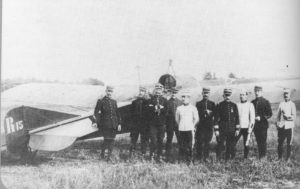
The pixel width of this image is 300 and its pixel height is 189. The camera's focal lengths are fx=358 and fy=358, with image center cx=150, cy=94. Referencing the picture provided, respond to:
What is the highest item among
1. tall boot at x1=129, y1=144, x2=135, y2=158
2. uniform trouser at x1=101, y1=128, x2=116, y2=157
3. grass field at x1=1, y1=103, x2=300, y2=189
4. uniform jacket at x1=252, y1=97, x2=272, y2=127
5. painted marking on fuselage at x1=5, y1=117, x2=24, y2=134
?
uniform jacket at x1=252, y1=97, x2=272, y2=127

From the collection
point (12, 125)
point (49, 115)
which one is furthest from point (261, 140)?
point (12, 125)

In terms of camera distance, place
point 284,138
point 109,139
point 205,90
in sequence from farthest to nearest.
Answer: point 109,139 < point 205,90 < point 284,138

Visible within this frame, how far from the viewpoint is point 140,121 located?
306 centimetres

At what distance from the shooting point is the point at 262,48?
288 cm

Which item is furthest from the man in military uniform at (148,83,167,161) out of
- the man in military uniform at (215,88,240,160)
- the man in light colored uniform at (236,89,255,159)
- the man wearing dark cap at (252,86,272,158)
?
the man wearing dark cap at (252,86,272,158)

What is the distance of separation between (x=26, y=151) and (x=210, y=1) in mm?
1995

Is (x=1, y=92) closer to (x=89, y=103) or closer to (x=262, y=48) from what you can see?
(x=89, y=103)

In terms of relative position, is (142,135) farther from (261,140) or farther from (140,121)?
(261,140)

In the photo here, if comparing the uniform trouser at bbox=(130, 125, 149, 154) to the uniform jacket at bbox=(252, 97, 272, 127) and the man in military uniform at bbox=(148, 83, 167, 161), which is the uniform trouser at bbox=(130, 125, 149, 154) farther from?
the uniform jacket at bbox=(252, 97, 272, 127)

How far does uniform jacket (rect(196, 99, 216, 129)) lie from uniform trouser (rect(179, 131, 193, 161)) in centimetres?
14

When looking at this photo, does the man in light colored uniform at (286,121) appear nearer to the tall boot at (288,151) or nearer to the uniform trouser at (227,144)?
the tall boot at (288,151)

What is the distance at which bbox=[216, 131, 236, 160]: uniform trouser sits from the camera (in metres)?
2.95

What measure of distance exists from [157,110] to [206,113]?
41 cm

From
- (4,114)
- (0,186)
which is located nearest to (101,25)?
(4,114)
